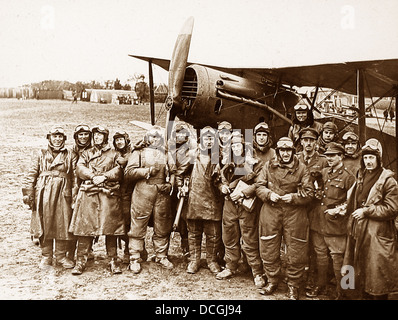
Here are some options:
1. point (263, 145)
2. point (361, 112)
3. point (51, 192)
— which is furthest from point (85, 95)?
point (263, 145)

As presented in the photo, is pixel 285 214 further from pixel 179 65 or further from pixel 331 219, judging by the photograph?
pixel 179 65

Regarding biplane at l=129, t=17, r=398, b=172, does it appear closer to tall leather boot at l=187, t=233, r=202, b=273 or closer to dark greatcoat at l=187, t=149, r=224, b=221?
dark greatcoat at l=187, t=149, r=224, b=221

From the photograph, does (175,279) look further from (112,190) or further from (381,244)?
(381,244)

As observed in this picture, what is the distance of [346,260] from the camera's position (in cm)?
379

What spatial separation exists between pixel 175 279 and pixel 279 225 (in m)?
1.56

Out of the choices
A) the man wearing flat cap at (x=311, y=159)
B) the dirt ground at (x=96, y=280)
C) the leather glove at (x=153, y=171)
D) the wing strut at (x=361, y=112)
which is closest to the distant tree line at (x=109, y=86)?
the dirt ground at (x=96, y=280)

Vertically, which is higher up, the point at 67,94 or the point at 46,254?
the point at 67,94

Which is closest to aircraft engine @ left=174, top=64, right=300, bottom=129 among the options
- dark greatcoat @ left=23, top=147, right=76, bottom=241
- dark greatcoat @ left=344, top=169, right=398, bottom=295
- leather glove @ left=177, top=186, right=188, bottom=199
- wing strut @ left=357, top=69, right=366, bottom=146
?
wing strut @ left=357, top=69, right=366, bottom=146

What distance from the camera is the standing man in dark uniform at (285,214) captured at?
3.90 metres

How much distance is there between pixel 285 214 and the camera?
393 cm

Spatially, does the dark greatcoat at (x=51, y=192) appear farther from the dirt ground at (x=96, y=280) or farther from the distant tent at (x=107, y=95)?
the distant tent at (x=107, y=95)

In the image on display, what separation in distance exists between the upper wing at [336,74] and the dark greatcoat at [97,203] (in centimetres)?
397

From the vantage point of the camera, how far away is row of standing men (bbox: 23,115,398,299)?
393 centimetres

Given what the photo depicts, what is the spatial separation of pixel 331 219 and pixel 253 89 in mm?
3690
